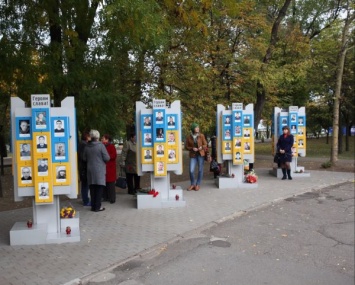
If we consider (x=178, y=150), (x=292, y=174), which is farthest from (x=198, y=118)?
(x=178, y=150)

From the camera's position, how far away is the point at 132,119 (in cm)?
1525

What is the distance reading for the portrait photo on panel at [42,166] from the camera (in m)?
5.93

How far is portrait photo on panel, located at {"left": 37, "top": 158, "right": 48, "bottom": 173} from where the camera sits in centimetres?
593

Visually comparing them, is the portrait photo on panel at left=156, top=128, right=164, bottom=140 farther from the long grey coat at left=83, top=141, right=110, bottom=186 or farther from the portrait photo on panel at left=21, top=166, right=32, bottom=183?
the portrait photo on panel at left=21, top=166, right=32, bottom=183

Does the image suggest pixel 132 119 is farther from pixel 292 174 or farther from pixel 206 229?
pixel 206 229

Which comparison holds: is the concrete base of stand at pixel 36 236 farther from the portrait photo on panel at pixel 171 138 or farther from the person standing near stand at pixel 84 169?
the portrait photo on panel at pixel 171 138

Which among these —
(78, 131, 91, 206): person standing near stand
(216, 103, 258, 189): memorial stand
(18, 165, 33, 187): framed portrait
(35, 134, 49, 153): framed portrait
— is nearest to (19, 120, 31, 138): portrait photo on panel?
(35, 134, 49, 153): framed portrait

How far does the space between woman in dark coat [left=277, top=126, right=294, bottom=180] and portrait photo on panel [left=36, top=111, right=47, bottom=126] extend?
8.16 meters

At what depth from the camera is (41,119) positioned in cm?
584

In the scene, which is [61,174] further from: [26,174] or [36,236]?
[36,236]

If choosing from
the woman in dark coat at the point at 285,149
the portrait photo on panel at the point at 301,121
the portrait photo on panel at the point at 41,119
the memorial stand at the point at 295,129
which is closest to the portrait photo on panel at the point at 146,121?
the portrait photo on panel at the point at 41,119

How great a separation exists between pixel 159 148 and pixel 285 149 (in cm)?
521

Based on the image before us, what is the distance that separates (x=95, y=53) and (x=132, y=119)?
4707 mm

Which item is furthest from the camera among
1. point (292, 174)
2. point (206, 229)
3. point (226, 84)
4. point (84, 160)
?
point (226, 84)
